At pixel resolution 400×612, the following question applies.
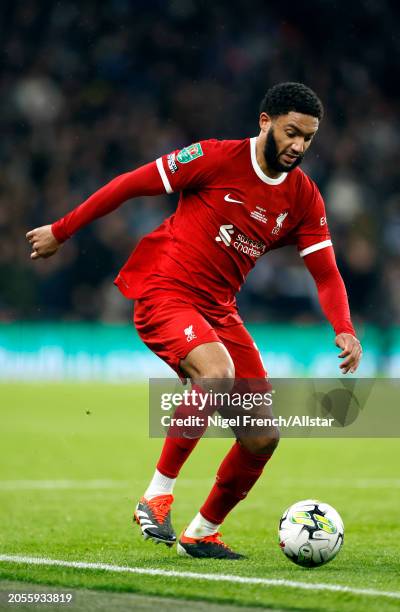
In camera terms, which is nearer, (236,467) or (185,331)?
(185,331)

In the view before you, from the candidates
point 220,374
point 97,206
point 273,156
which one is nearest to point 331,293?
point 273,156

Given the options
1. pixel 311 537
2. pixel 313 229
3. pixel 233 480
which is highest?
pixel 313 229

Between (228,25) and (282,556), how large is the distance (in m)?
17.4

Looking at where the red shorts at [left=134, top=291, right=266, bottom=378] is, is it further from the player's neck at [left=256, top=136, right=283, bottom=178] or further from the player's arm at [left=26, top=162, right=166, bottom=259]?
the player's neck at [left=256, top=136, right=283, bottom=178]

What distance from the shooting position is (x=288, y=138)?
5789 millimetres

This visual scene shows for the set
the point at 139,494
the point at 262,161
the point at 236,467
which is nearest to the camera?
the point at 262,161

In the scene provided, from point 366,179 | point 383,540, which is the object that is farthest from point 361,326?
point 383,540

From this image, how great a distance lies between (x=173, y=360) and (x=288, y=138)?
120 centimetres

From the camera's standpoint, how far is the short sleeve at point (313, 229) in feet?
20.2

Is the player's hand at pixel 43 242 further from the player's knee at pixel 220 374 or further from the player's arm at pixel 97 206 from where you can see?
the player's knee at pixel 220 374

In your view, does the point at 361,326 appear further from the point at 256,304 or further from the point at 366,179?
the point at 366,179

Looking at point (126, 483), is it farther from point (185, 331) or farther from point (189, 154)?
point (189, 154)

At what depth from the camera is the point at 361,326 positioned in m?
18.7

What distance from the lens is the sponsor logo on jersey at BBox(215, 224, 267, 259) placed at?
19.7ft
